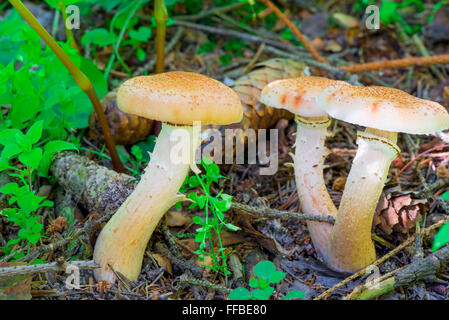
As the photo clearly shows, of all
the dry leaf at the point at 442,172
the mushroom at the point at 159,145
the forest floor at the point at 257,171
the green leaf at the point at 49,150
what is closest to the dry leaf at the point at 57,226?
the forest floor at the point at 257,171

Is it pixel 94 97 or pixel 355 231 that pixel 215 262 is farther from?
pixel 94 97

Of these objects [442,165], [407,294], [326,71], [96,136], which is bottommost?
[407,294]

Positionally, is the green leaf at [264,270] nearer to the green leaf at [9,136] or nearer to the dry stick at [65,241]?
the dry stick at [65,241]

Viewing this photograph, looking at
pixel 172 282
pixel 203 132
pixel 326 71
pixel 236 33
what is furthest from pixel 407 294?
pixel 236 33

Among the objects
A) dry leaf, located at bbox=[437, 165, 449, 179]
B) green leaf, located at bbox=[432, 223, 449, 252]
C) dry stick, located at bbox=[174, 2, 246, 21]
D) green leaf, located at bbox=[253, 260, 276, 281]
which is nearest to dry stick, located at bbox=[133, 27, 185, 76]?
dry stick, located at bbox=[174, 2, 246, 21]

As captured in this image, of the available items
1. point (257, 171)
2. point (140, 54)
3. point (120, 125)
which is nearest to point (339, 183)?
point (257, 171)
